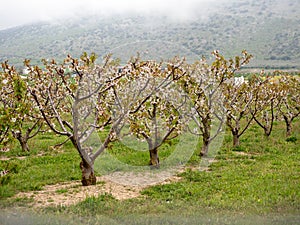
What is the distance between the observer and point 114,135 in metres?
12.0

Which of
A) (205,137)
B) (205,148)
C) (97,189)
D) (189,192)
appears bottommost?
(189,192)

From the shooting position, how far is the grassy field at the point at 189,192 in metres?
7.80

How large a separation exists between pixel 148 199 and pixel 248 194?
2.86 meters

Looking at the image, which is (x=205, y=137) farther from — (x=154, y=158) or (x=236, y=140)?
(x=154, y=158)

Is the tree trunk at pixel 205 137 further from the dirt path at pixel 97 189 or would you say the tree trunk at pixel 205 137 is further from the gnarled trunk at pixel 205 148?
the dirt path at pixel 97 189

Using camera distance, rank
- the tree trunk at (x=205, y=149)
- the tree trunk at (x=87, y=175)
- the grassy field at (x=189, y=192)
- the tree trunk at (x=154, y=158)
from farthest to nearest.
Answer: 1. the tree trunk at (x=205, y=149)
2. the tree trunk at (x=154, y=158)
3. the tree trunk at (x=87, y=175)
4. the grassy field at (x=189, y=192)

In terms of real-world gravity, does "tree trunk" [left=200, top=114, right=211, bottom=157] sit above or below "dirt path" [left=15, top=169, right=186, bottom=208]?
above

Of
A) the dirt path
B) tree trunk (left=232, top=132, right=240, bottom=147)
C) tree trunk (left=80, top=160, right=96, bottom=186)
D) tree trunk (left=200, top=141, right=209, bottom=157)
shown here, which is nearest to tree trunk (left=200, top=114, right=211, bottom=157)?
tree trunk (left=200, top=141, right=209, bottom=157)

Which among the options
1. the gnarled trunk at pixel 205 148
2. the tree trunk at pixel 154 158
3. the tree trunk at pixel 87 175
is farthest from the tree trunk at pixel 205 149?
the tree trunk at pixel 87 175

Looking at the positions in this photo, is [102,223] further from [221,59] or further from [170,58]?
[221,59]

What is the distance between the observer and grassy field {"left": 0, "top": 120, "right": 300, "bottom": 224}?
25.6 feet

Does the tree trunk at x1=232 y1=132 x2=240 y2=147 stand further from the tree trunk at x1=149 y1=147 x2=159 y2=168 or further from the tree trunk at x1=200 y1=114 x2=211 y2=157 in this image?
the tree trunk at x1=149 y1=147 x2=159 y2=168

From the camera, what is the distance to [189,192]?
1103 cm

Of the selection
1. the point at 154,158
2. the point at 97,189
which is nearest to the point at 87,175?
the point at 97,189
